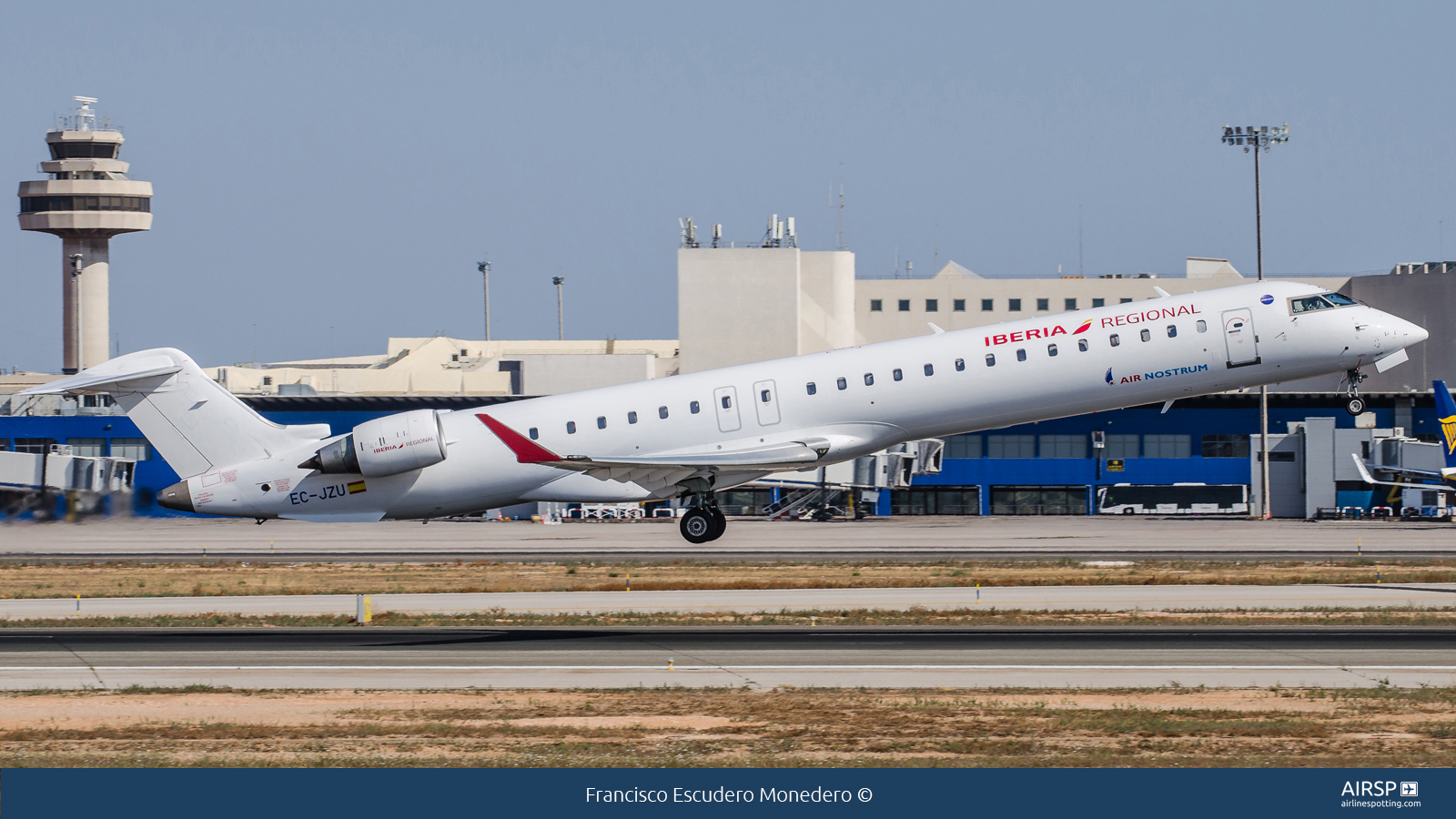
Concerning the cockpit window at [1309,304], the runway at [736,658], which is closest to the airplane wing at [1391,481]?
the cockpit window at [1309,304]

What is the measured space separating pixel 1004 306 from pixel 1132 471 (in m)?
32.2

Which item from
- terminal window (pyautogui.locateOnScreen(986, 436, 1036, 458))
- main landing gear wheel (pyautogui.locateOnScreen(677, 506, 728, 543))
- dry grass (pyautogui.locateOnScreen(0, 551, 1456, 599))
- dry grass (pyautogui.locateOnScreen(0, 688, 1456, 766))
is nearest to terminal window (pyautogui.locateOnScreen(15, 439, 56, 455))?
dry grass (pyautogui.locateOnScreen(0, 551, 1456, 599))

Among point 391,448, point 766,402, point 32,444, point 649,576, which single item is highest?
point 766,402

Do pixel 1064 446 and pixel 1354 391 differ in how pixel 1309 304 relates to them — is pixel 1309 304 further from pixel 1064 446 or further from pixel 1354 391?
pixel 1064 446

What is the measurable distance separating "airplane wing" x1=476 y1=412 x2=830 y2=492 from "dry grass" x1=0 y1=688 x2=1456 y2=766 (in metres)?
13.3

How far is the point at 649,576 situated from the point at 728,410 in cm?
565

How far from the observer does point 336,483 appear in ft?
116

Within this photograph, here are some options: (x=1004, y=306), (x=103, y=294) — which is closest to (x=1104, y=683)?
(x=1004, y=306)

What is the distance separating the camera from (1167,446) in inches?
3115

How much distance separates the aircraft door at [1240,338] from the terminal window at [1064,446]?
159 ft

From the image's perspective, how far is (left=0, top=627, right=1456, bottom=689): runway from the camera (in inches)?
814

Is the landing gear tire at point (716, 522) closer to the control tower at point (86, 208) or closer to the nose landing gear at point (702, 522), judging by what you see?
the nose landing gear at point (702, 522)

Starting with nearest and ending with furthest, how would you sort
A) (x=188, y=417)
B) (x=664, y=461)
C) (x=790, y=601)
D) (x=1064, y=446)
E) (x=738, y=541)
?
(x=790, y=601) → (x=664, y=461) → (x=188, y=417) → (x=738, y=541) → (x=1064, y=446)

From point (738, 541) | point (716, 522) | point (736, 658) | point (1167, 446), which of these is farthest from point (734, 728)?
point (1167, 446)
